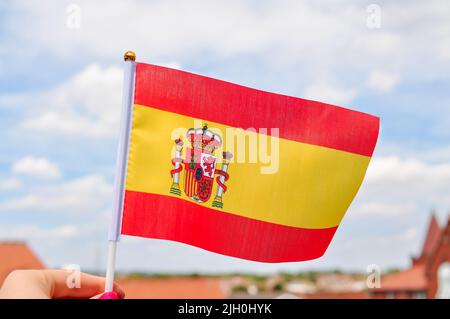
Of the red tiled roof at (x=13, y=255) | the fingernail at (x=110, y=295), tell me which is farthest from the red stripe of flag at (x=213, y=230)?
the red tiled roof at (x=13, y=255)

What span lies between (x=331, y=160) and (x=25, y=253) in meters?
30.9

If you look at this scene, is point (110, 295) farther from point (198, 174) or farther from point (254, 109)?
point (254, 109)

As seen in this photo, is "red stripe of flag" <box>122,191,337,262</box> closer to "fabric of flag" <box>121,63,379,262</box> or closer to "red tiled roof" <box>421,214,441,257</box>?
"fabric of flag" <box>121,63,379,262</box>

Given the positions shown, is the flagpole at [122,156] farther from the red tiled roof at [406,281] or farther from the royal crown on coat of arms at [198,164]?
the red tiled roof at [406,281]

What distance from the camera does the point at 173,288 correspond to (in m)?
34.3

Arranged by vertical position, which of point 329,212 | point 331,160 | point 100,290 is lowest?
point 100,290

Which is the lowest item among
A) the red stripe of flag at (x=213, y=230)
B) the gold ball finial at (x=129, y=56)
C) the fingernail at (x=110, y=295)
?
the fingernail at (x=110, y=295)

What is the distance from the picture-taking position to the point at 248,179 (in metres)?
4.22

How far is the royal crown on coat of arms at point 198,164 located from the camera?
4.04m

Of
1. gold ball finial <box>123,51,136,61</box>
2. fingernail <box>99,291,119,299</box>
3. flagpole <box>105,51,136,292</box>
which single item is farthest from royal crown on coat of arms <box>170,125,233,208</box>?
fingernail <box>99,291,119,299</box>

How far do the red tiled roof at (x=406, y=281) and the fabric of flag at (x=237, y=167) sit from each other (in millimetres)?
40803

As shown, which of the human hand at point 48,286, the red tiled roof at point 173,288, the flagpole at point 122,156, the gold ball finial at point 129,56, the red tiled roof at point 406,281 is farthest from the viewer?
the red tiled roof at point 406,281
